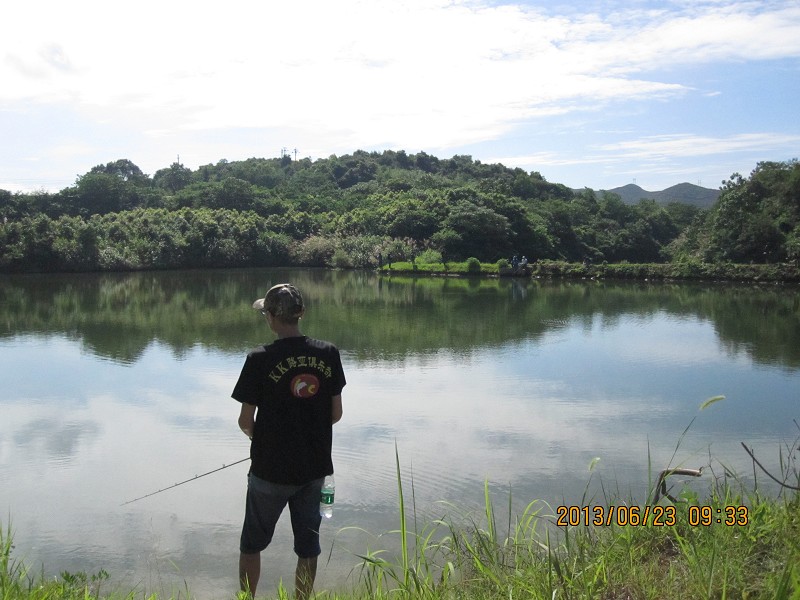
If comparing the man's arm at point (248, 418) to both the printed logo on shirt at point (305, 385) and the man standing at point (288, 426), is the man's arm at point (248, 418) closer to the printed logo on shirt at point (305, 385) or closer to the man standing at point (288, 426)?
the man standing at point (288, 426)

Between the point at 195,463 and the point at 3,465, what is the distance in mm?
1394

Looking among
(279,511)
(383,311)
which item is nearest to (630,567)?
(279,511)

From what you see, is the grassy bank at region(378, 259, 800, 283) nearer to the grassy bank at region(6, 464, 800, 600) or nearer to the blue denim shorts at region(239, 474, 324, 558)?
the grassy bank at region(6, 464, 800, 600)

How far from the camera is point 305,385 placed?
278 centimetres

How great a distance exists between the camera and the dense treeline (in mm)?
27828

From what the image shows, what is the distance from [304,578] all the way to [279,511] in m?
0.27

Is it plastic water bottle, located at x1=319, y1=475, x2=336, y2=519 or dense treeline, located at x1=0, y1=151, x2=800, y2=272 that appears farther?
dense treeline, located at x1=0, y1=151, x2=800, y2=272

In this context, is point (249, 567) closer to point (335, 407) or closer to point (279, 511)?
point (279, 511)

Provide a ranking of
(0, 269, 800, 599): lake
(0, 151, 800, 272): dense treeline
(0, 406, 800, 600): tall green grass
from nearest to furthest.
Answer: (0, 406, 800, 600): tall green grass → (0, 269, 800, 599): lake → (0, 151, 800, 272): dense treeline

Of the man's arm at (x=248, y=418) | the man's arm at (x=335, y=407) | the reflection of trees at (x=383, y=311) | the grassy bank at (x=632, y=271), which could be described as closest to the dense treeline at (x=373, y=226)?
the grassy bank at (x=632, y=271)

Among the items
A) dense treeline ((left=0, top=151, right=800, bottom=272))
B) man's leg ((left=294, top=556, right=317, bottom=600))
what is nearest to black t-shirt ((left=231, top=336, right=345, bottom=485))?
man's leg ((left=294, top=556, right=317, bottom=600))

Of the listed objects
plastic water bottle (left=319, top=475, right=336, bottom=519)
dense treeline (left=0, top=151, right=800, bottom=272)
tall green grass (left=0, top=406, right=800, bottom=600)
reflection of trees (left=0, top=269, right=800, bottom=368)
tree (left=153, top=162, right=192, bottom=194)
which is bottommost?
reflection of trees (left=0, top=269, right=800, bottom=368)

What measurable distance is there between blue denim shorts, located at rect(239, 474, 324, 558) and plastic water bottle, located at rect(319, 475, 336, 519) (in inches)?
0.7
